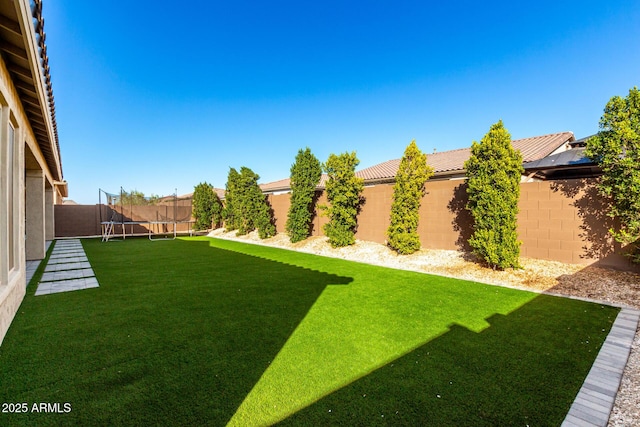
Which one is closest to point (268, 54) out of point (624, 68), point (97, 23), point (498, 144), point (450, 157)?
point (97, 23)

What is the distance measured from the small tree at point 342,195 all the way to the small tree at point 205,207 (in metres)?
10.6

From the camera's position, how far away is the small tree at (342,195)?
373 inches

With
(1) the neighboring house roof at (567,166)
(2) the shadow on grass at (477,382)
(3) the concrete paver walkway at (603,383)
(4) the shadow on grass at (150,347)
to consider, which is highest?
(1) the neighboring house roof at (567,166)

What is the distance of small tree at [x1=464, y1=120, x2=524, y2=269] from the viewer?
5961mm

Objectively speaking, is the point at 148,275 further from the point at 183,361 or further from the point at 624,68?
the point at 624,68

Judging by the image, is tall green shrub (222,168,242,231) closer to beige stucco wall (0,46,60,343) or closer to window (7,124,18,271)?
beige stucco wall (0,46,60,343)

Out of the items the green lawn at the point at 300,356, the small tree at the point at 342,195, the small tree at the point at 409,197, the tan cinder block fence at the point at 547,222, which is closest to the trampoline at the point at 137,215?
the small tree at the point at 342,195

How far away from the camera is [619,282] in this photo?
16.1 ft

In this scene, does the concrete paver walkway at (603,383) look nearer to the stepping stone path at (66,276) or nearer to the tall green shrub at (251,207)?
the stepping stone path at (66,276)

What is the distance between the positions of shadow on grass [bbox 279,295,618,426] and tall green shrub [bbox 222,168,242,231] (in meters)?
13.2

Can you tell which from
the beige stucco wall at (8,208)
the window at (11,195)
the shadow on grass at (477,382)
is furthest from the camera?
the window at (11,195)

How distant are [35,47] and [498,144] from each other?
710cm

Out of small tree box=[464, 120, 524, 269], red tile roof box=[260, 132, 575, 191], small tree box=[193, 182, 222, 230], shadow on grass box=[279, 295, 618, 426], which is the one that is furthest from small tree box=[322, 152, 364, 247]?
small tree box=[193, 182, 222, 230]

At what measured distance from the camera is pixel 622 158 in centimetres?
479
